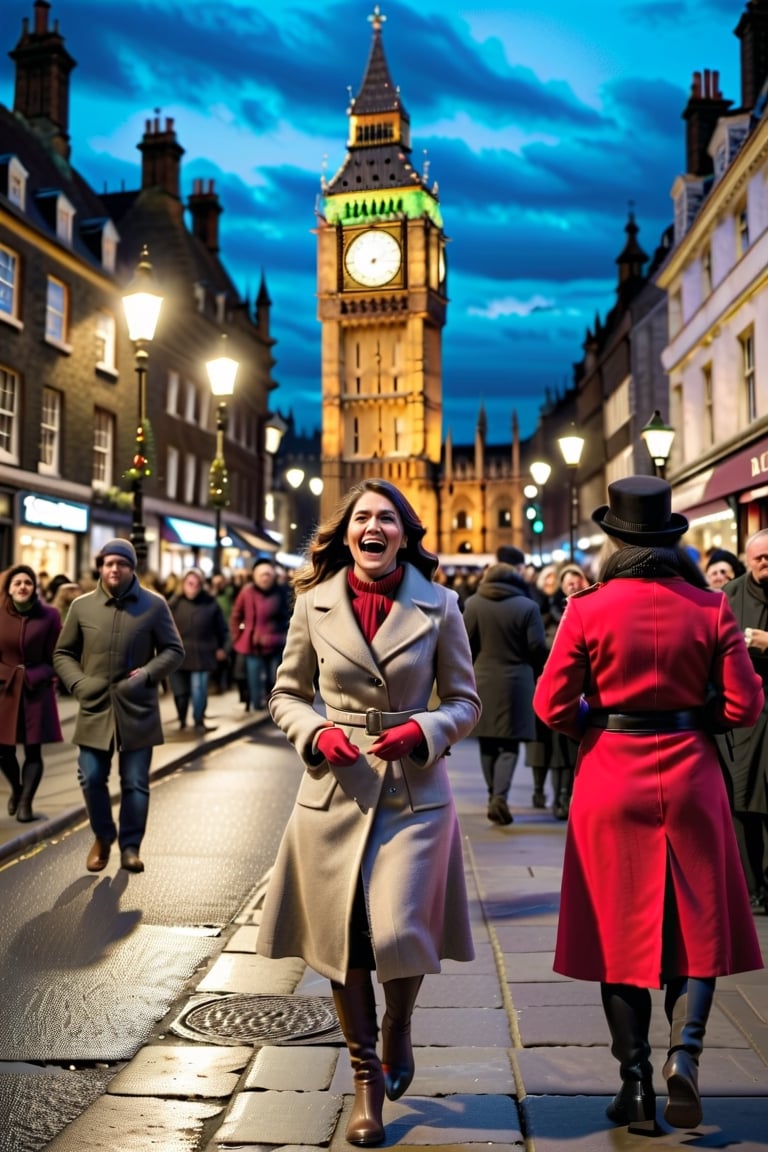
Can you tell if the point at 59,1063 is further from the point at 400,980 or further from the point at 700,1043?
the point at 700,1043

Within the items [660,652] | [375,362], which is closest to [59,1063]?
[660,652]

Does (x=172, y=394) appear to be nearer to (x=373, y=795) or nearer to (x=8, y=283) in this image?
(x=8, y=283)

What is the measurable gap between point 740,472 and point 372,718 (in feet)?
66.4

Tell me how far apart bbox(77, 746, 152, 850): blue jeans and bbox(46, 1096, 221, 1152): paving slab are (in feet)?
12.2

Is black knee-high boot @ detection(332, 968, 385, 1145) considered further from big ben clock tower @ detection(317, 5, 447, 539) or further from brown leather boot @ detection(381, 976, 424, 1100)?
big ben clock tower @ detection(317, 5, 447, 539)

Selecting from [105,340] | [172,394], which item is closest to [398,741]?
[105,340]

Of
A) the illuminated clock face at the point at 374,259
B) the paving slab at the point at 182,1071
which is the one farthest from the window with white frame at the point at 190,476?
the illuminated clock face at the point at 374,259

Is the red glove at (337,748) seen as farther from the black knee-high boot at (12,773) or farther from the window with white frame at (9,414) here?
the window with white frame at (9,414)

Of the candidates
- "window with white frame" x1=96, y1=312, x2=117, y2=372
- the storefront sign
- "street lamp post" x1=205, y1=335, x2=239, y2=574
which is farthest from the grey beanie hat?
"window with white frame" x1=96, y1=312, x2=117, y2=372

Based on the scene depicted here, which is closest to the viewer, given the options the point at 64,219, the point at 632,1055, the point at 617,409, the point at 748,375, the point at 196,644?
the point at 632,1055

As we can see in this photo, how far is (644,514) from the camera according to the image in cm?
395

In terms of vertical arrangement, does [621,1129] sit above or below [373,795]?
below

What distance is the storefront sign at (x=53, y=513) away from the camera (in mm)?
26969

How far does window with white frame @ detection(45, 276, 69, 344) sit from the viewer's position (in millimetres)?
28922
